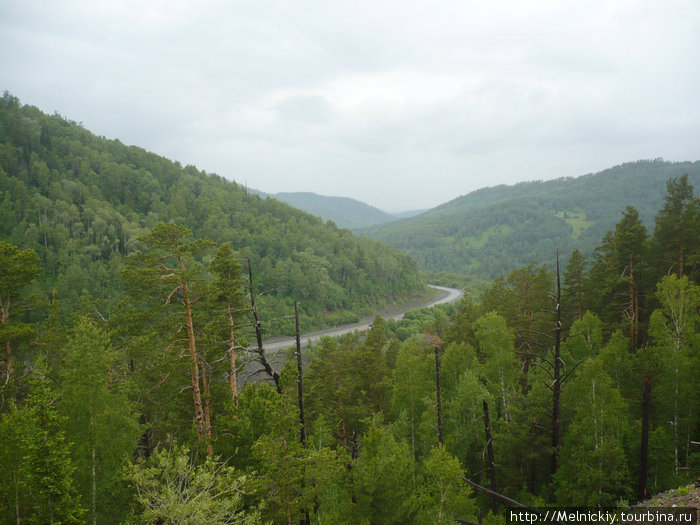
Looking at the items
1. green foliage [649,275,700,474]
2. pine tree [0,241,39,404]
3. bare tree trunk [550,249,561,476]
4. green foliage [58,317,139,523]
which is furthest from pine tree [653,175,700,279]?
pine tree [0,241,39,404]

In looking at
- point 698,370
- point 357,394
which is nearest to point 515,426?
point 698,370

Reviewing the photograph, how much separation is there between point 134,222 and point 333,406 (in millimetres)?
94623

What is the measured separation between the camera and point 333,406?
95.0 ft

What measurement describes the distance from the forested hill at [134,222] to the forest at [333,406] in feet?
196

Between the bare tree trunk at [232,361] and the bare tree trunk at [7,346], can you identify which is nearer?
the bare tree trunk at [232,361]

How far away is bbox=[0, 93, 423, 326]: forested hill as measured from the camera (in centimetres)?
8112

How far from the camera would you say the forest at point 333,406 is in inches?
511

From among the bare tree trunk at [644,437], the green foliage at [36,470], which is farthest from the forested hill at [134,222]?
the bare tree trunk at [644,437]

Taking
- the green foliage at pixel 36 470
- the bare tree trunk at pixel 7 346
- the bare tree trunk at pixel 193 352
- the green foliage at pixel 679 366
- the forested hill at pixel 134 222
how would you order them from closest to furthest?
the green foliage at pixel 36 470 → the bare tree trunk at pixel 193 352 → the green foliage at pixel 679 366 → the bare tree trunk at pixel 7 346 → the forested hill at pixel 134 222

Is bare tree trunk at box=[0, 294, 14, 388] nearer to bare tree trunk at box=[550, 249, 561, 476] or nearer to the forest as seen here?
the forest

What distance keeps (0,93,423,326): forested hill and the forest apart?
196ft

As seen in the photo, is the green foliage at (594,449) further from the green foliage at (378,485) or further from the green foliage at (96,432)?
the green foliage at (96,432)

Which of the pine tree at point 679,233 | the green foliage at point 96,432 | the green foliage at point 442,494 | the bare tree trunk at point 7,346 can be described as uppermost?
the pine tree at point 679,233

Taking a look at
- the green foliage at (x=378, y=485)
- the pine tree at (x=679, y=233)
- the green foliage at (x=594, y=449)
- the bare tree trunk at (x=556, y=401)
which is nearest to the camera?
the green foliage at (x=378, y=485)
